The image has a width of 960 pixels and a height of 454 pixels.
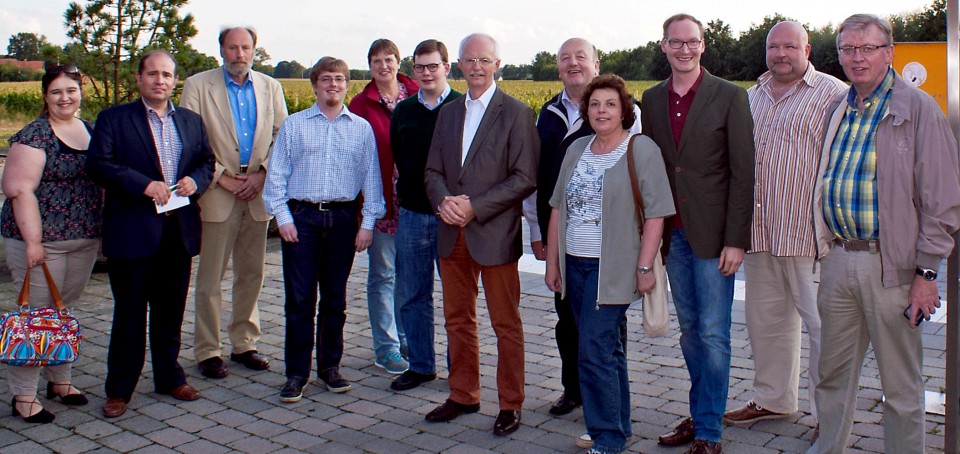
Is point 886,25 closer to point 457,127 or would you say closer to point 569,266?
point 569,266

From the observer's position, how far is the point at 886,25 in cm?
403

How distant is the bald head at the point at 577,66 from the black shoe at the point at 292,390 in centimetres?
239

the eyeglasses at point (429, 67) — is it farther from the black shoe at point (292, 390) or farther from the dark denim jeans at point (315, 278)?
the black shoe at point (292, 390)

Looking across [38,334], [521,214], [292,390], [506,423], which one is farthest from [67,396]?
[521,214]

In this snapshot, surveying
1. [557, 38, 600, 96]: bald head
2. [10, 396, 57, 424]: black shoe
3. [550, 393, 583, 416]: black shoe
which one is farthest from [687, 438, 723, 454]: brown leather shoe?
[10, 396, 57, 424]: black shoe

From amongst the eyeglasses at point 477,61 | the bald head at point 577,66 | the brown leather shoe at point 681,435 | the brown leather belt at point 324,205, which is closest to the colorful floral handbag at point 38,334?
the brown leather belt at point 324,205

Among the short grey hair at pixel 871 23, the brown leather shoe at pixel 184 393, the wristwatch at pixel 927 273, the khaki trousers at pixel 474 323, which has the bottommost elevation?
the brown leather shoe at pixel 184 393

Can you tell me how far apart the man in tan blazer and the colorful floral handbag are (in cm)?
108

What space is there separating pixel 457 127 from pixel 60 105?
2321 mm

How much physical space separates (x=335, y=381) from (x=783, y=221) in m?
2.86

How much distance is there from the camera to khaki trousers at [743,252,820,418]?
4.99 meters

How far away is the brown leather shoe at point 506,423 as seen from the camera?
503cm

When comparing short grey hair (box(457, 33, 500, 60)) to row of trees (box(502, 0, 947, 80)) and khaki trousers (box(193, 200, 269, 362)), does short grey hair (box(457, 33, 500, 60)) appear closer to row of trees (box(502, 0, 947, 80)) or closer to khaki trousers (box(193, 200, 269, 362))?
khaki trousers (box(193, 200, 269, 362))

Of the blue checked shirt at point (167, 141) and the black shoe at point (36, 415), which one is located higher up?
the blue checked shirt at point (167, 141)
